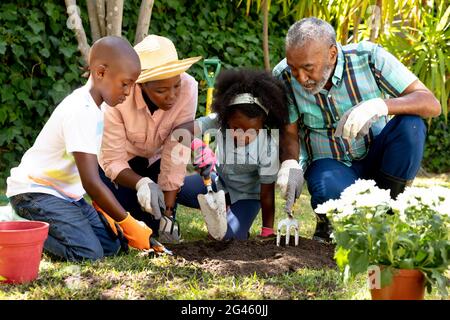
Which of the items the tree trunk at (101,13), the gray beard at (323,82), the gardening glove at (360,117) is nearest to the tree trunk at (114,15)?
the tree trunk at (101,13)

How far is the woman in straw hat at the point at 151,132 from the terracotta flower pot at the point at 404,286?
1316 mm

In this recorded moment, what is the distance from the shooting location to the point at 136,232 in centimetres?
279

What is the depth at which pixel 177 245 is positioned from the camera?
3041 millimetres

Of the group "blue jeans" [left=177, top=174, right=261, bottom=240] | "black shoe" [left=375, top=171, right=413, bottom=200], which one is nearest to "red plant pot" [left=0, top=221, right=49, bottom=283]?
"blue jeans" [left=177, top=174, right=261, bottom=240]

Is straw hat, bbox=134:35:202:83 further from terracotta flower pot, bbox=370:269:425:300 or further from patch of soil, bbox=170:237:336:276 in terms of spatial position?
terracotta flower pot, bbox=370:269:425:300

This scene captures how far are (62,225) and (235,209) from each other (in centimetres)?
99

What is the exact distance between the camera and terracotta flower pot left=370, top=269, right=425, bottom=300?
6.72 feet

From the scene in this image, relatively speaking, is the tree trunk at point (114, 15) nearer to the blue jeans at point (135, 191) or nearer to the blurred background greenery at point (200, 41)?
the blurred background greenery at point (200, 41)

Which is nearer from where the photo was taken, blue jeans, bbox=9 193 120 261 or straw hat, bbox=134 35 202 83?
blue jeans, bbox=9 193 120 261

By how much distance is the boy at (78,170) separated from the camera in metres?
2.74

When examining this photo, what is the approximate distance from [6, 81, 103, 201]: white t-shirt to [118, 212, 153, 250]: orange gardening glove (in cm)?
33

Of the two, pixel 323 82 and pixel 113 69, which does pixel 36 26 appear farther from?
pixel 323 82

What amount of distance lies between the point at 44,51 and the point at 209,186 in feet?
7.69

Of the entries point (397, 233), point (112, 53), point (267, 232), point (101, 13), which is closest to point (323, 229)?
point (267, 232)
